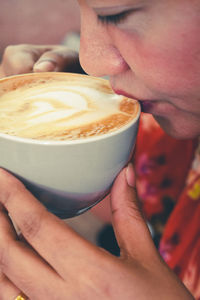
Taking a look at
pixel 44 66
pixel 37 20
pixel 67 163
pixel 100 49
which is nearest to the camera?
pixel 67 163

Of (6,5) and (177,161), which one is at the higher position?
(6,5)

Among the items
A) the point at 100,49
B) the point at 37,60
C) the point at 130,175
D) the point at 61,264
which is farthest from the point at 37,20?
the point at 61,264

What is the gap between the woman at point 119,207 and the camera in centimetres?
42

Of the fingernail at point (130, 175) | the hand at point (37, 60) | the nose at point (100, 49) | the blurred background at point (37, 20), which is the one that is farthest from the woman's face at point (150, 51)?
the blurred background at point (37, 20)

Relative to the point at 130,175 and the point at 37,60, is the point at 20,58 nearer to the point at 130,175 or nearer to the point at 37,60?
the point at 37,60

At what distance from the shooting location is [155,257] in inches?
18.3

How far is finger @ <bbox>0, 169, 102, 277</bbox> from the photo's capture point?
42cm

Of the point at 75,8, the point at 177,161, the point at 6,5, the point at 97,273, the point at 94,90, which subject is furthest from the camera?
the point at 75,8

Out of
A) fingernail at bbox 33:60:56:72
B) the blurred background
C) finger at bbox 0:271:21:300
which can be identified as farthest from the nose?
the blurred background

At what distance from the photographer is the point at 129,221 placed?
0.50 metres

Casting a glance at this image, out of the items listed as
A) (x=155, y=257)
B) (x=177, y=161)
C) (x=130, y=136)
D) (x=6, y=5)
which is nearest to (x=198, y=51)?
(x=130, y=136)

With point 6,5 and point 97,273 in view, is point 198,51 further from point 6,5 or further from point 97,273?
point 6,5

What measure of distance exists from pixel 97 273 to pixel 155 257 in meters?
0.10

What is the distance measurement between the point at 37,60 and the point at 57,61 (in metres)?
0.06
